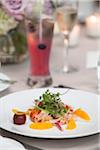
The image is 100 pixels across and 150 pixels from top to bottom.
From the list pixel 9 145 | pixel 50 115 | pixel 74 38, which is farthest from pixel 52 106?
pixel 74 38

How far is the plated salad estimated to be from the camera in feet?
3.57

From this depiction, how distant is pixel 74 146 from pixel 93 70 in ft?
1.83

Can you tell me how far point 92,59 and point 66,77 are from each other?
0.68 feet

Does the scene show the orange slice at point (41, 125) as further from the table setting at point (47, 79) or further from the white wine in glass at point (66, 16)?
the white wine in glass at point (66, 16)

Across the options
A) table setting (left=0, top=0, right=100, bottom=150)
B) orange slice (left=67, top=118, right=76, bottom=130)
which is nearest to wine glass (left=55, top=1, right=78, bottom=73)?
table setting (left=0, top=0, right=100, bottom=150)

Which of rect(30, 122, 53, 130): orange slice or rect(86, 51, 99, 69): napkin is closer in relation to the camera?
rect(30, 122, 53, 130): orange slice

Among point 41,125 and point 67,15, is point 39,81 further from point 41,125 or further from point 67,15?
point 41,125

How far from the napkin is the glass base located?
0.21 m

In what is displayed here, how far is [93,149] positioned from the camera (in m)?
1.05

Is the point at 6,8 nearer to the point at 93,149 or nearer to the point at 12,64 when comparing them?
the point at 12,64

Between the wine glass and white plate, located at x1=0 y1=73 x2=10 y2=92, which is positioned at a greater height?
the wine glass

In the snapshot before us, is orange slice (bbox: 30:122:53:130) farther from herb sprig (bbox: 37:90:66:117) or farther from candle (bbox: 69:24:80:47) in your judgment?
candle (bbox: 69:24:80:47)

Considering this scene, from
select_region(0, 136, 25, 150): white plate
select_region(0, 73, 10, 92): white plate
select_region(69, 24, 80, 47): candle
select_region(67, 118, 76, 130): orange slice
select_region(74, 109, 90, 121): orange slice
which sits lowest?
select_region(0, 136, 25, 150): white plate

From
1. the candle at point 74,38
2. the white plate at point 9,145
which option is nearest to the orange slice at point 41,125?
the white plate at point 9,145
